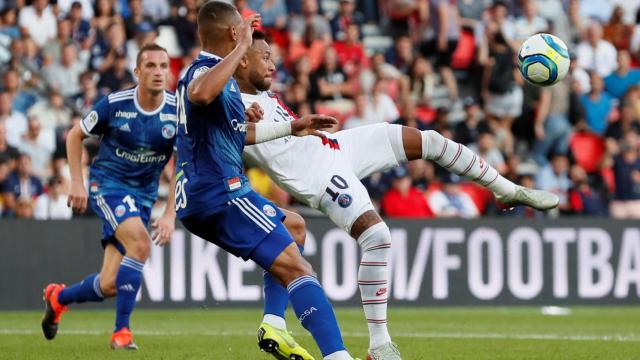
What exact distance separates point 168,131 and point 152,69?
0.53 meters

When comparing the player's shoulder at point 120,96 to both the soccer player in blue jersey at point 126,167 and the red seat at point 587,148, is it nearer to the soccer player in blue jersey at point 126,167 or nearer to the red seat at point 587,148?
the soccer player in blue jersey at point 126,167

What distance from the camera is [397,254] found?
1612cm

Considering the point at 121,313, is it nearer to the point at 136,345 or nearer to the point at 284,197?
the point at 136,345

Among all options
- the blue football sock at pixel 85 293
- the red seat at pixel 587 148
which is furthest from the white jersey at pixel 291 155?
the red seat at pixel 587 148

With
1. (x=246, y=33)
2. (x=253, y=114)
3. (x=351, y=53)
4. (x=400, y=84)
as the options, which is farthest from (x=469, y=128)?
(x=246, y=33)

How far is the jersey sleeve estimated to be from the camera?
410 inches

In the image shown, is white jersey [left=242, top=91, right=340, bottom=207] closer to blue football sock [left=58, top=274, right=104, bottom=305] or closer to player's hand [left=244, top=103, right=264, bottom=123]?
player's hand [left=244, top=103, right=264, bottom=123]

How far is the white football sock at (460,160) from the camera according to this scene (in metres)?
8.49

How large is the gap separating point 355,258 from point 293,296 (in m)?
8.88

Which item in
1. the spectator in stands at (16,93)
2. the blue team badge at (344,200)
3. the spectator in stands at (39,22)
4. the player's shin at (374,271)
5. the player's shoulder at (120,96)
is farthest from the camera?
the spectator in stands at (39,22)

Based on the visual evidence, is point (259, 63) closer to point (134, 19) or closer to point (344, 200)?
point (344, 200)

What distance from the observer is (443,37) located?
20.1 m

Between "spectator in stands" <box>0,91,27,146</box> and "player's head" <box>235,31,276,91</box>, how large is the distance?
9.14 meters

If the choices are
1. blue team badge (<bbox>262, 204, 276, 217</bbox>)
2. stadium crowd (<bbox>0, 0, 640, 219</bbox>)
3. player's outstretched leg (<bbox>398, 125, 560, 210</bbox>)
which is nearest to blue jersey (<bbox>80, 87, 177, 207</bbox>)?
player's outstretched leg (<bbox>398, 125, 560, 210</bbox>)
